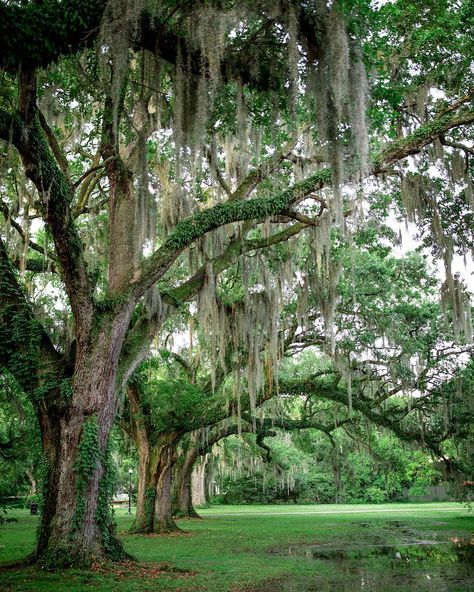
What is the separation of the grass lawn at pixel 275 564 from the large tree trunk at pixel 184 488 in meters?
4.56

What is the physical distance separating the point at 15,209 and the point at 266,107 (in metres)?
4.65

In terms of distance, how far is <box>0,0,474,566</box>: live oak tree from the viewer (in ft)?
19.3

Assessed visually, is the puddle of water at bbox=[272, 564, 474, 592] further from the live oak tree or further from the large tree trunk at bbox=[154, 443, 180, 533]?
the large tree trunk at bbox=[154, 443, 180, 533]

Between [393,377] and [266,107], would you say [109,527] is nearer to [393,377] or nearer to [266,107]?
[266,107]

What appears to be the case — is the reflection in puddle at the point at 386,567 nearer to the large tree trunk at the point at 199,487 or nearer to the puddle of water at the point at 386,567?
the puddle of water at the point at 386,567

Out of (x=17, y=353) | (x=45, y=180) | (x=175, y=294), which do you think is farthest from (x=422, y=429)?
(x=45, y=180)

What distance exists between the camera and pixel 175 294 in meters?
10.2

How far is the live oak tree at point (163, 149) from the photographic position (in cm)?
589

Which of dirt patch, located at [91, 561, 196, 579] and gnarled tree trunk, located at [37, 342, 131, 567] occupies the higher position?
gnarled tree trunk, located at [37, 342, 131, 567]

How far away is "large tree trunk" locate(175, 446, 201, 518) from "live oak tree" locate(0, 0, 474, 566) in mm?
8476

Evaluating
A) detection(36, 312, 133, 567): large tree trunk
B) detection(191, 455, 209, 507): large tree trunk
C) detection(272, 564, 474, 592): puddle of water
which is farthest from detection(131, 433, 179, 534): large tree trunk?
detection(191, 455, 209, 507): large tree trunk

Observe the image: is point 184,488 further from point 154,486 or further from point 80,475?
point 80,475

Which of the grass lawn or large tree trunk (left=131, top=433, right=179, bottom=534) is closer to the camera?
the grass lawn

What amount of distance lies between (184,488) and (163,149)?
542 inches
